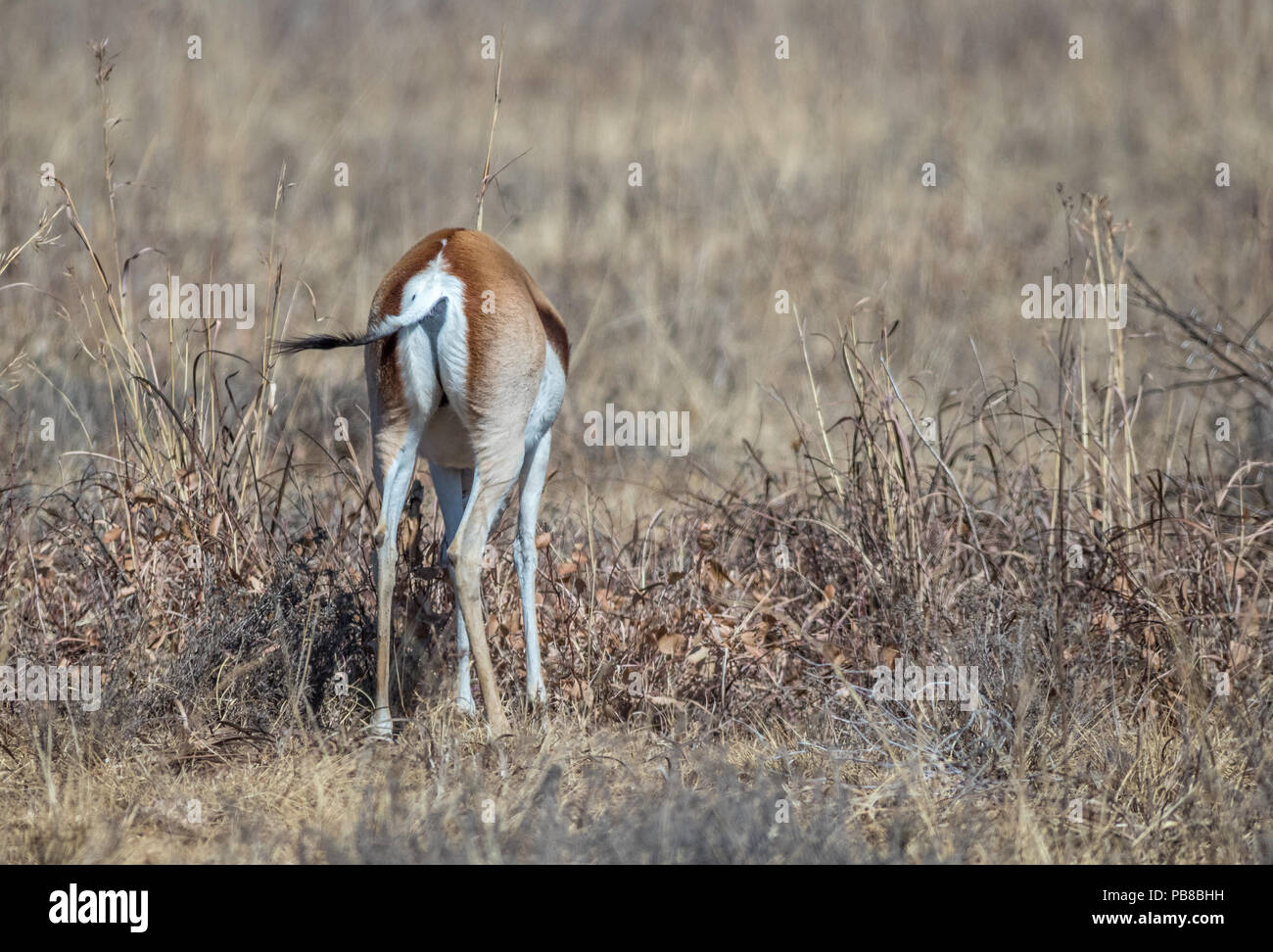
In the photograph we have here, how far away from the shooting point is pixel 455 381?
4.43 m

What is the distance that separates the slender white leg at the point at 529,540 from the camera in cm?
495

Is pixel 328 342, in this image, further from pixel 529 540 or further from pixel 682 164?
pixel 682 164

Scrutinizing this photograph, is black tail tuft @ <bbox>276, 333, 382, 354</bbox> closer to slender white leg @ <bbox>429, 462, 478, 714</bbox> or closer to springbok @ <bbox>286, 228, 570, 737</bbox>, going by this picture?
springbok @ <bbox>286, 228, 570, 737</bbox>

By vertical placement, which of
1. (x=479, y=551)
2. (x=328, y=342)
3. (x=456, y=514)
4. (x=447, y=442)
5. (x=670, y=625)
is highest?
(x=328, y=342)

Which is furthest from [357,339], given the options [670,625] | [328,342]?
[670,625]

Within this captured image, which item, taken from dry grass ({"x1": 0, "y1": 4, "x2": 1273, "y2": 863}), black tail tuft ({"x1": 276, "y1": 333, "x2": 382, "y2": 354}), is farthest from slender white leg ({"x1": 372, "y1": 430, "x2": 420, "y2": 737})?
black tail tuft ({"x1": 276, "y1": 333, "x2": 382, "y2": 354})

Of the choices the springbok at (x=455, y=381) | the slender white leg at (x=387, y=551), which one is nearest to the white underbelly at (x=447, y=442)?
the springbok at (x=455, y=381)

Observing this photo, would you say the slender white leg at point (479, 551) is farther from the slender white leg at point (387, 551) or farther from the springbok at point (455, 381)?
the slender white leg at point (387, 551)

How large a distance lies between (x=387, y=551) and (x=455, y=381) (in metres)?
0.60

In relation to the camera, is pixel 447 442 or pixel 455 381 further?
pixel 447 442

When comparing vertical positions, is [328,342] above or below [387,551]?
above

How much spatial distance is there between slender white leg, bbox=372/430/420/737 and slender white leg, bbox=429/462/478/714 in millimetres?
495

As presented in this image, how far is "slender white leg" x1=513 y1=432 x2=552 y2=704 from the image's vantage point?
495 centimetres
